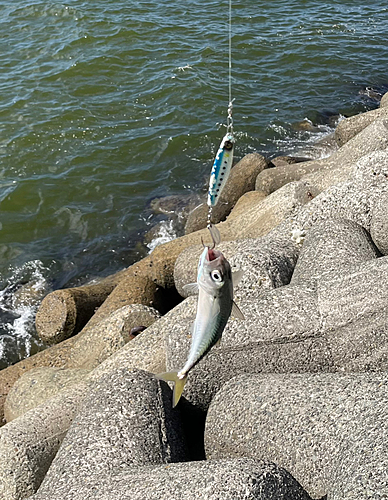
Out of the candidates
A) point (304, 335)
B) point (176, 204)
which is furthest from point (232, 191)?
point (304, 335)

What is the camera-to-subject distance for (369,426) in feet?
13.8

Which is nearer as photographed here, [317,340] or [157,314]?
[317,340]

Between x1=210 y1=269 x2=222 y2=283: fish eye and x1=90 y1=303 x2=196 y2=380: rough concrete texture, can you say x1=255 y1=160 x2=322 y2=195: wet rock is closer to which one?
x1=90 y1=303 x2=196 y2=380: rough concrete texture

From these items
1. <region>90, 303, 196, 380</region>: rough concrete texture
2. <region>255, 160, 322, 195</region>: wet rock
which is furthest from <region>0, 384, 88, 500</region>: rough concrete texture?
<region>255, 160, 322, 195</region>: wet rock

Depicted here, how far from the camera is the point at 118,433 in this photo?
491cm

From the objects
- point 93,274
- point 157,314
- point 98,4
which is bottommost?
point 93,274

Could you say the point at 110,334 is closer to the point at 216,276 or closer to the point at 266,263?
the point at 266,263

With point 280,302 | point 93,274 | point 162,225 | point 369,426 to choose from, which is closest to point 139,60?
point 162,225

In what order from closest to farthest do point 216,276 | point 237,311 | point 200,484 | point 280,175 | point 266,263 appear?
1. point 216,276
2. point 237,311
3. point 200,484
4. point 266,263
5. point 280,175

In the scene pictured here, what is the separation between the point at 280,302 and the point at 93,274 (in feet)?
22.2

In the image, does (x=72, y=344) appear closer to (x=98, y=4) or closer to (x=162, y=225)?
(x=162, y=225)

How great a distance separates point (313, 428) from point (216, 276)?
2320 millimetres

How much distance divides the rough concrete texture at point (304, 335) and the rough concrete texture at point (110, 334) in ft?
6.79

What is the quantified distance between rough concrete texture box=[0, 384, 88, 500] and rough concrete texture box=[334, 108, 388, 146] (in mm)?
9481
